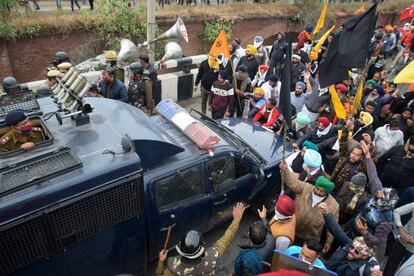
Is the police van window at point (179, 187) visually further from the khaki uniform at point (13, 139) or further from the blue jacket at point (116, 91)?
the blue jacket at point (116, 91)

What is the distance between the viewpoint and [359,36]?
5391mm

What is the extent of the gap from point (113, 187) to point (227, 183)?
6.37 feet

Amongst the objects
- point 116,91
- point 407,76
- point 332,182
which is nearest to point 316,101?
point 407,76

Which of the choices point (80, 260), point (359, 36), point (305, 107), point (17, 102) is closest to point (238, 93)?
point (305, 107)

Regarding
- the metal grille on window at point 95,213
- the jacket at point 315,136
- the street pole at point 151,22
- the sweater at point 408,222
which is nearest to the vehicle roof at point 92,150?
the metal grille on window at point 95,213

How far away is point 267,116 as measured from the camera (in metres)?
7.05

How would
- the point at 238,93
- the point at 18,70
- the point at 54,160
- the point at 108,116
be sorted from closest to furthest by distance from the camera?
the point at 54,160 < the point at 108,116 < the point at 238,93 < the point at 18,70

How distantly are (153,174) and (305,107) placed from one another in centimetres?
416

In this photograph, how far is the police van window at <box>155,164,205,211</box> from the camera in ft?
13.9

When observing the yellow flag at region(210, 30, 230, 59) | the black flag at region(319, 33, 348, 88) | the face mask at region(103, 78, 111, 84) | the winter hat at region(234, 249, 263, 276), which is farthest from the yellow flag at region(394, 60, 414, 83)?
the face mask at region(103, 78, 111, 84)

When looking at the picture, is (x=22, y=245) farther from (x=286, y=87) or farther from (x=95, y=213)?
(x=286, y=87)

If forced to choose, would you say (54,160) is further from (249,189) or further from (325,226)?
(325,226)

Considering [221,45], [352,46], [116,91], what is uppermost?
[352,46]

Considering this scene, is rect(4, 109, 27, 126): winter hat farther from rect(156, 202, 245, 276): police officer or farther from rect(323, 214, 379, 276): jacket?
rect(323, 214, 379, 276): jacket
